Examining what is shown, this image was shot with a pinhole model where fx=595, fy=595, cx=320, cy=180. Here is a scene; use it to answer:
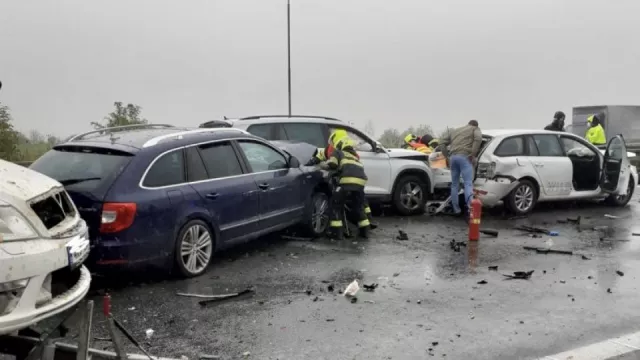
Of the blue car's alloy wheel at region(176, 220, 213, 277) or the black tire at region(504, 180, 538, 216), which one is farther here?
the black tire at region(504, 180, 538, 216)

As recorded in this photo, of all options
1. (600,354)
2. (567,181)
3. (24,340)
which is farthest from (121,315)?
(567,181)

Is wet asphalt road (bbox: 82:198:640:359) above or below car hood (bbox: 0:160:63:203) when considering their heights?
below

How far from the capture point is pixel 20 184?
352 cm

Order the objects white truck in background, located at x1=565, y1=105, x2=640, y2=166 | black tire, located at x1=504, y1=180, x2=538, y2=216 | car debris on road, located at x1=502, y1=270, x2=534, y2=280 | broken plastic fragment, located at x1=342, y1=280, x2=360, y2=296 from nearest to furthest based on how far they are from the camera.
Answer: broken plastic fragment, located at x1=342, y1=280, x2=360, y2=296
car debris on road, located at x1=502, y1=270, x2=534, y2=280
black tire, located at x1=504, y1=180, x2=538, y2=216
white truck in background, located at x1=565, y1=105, x2=640, y2=166

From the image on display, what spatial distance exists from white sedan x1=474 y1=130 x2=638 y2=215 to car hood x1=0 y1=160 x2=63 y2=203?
8.05 m

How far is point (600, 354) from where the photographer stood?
14.9 ft

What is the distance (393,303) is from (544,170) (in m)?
6.18

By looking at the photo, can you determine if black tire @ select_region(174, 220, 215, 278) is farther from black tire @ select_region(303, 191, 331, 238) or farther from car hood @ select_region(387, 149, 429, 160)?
car hood @ select_region(387, 149, 429, 160)

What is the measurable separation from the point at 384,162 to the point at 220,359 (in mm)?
6358

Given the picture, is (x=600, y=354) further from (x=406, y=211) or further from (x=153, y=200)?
(x=406, y=211)

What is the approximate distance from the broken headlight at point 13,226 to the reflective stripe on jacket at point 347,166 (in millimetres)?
5515

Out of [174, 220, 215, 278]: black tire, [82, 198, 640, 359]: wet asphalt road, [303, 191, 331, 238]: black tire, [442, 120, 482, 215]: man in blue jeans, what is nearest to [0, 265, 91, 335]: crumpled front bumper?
[82, 198, 640, 359]: wet asphalt road

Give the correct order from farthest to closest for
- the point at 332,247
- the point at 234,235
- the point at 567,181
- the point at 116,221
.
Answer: the point at 567,181
the point at 332,247
the point at 234,235
the point at 116,221

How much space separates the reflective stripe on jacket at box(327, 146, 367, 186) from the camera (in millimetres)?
8470
